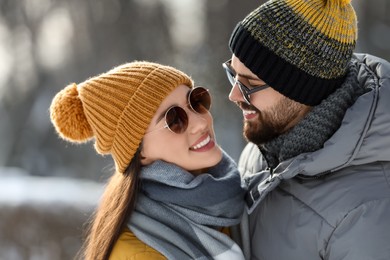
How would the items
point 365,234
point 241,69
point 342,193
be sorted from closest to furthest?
point 365,234
point 342,193
point 241,69

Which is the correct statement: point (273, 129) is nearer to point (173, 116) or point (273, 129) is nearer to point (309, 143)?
point (309, 143)

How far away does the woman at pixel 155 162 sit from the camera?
8.64 ft

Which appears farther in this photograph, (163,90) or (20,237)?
(20,237)

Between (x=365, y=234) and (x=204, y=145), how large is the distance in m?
0.78

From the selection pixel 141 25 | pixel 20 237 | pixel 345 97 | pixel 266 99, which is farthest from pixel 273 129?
pixel 141 25

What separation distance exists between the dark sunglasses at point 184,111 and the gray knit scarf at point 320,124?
1.26 feet

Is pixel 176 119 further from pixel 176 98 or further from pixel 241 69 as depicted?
pixel 241 69

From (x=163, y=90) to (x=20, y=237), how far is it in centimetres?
306

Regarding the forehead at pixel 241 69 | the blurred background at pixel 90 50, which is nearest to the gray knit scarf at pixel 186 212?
the forehead at pixel 241 69

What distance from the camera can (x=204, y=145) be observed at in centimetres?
279

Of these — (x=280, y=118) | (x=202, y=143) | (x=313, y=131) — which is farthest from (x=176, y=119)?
(x=313, y=131)

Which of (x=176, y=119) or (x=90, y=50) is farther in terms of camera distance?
(x=90, y=50)

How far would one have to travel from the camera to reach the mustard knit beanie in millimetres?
2676

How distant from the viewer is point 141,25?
8.97 metres
